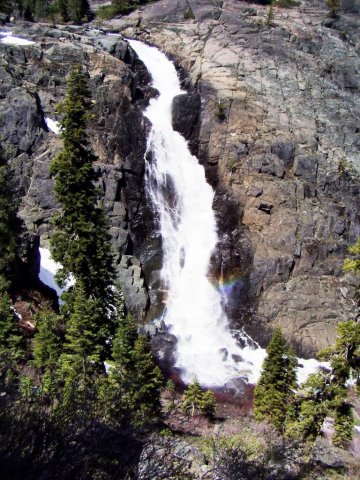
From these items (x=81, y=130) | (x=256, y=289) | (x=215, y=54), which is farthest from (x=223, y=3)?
(x=81, y=130)

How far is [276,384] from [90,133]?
27.6 m

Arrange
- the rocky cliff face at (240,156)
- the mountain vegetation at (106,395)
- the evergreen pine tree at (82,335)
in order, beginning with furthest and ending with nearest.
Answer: the rocky cliff face at (240,156) < the evergreen pine tree at (82,335) < the mountain vegetation at (106,395)

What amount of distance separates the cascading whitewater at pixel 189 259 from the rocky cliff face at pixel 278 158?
142 cm

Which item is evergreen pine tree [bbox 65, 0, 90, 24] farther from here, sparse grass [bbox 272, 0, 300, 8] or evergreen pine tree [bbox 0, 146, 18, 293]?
evergreen pine tree [bbox 0, 146, 18, 293]

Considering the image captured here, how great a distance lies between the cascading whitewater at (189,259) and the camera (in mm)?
34625

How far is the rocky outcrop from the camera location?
40.3 m

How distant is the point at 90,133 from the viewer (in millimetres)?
42812

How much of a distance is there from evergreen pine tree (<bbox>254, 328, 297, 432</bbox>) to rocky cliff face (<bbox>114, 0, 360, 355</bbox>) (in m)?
10.0

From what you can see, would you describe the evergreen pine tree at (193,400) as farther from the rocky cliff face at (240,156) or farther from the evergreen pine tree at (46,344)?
the rocky cliff face at (240,156)

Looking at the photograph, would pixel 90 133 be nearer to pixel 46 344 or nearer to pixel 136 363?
pixel 46 344

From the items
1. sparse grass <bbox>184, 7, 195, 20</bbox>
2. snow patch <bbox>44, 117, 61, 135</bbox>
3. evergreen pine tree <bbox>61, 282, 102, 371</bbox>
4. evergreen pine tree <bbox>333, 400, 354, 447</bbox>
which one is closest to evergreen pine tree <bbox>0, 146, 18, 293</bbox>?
evergreen pine tree <bbox>61, 282, 102, 371</bbox>

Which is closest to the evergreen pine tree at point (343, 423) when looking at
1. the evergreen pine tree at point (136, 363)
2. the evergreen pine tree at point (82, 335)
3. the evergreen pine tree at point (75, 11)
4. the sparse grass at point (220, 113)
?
the evergreen pine tree at point (136, 363)

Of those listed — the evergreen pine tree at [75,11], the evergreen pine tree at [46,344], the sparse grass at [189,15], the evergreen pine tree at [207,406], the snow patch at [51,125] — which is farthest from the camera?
the evergreen pine tree at [75,11]

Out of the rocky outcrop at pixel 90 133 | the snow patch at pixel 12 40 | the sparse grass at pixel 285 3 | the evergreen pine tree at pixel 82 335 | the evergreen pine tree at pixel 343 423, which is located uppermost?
the sparse grass at pixel 285 3
